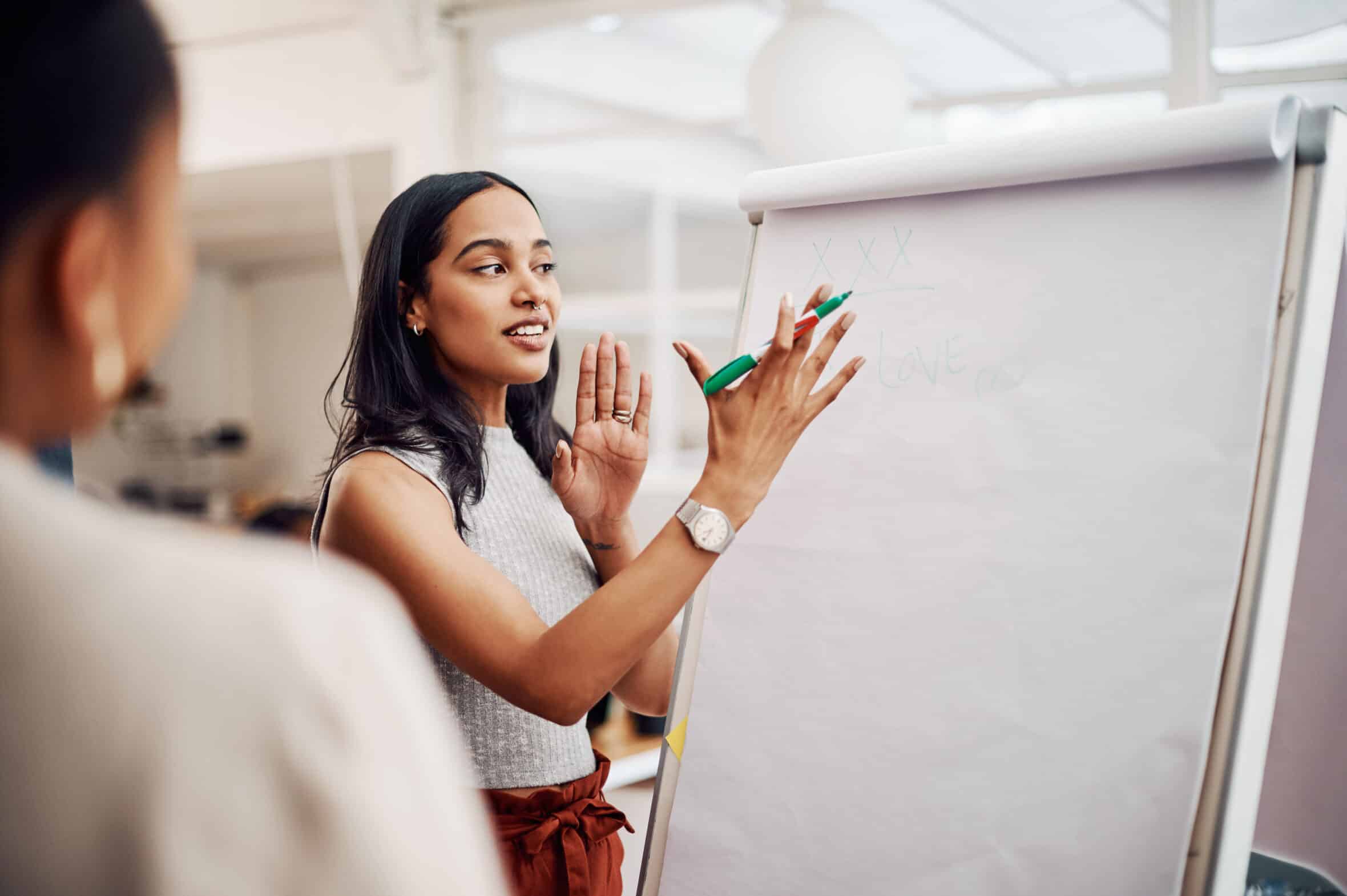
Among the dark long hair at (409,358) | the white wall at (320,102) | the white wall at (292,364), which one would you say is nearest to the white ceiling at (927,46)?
the white wall at (320,102)

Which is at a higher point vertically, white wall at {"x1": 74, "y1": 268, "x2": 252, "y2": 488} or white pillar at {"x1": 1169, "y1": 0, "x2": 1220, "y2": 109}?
white pillar at {"x1": 1169, "y1": 0, "x2": 1220, "y2": 109}

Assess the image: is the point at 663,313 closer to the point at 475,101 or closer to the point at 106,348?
the point at 475,101

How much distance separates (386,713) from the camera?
1.29 feet

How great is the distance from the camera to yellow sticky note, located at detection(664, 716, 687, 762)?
120 cm

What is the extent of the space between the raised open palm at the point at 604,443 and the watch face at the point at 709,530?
27 cm

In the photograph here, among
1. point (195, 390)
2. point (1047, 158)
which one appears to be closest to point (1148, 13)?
point (1047, 158)

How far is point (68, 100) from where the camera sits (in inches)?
15.6

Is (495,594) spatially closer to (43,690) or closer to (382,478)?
(382,478)

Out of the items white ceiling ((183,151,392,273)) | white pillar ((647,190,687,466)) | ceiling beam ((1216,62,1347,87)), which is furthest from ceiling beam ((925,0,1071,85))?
white ceiling ((183,151,392,273))

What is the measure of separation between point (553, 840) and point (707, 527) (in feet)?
1.38

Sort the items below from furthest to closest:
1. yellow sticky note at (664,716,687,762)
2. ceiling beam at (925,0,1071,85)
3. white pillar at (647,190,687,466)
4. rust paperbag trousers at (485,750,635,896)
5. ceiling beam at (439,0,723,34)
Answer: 1. white pillar at (647,190,687,466)
2. ceiling beam at (439,0,723,34)
3. ceiling beam at (925,0,1071,85)
4. yellow sticky note at (664,716,687,762)
5. rust paperbag trousers at (485,750,635,896)

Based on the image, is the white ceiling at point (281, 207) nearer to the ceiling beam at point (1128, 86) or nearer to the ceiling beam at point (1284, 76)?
the ceiling beam at point (1128, 86)

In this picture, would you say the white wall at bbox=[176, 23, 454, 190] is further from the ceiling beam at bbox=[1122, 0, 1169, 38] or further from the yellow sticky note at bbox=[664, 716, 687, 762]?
the yellow sticky note at bbox=[664, 716, 687, 762]

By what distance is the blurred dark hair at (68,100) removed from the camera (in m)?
0.39
